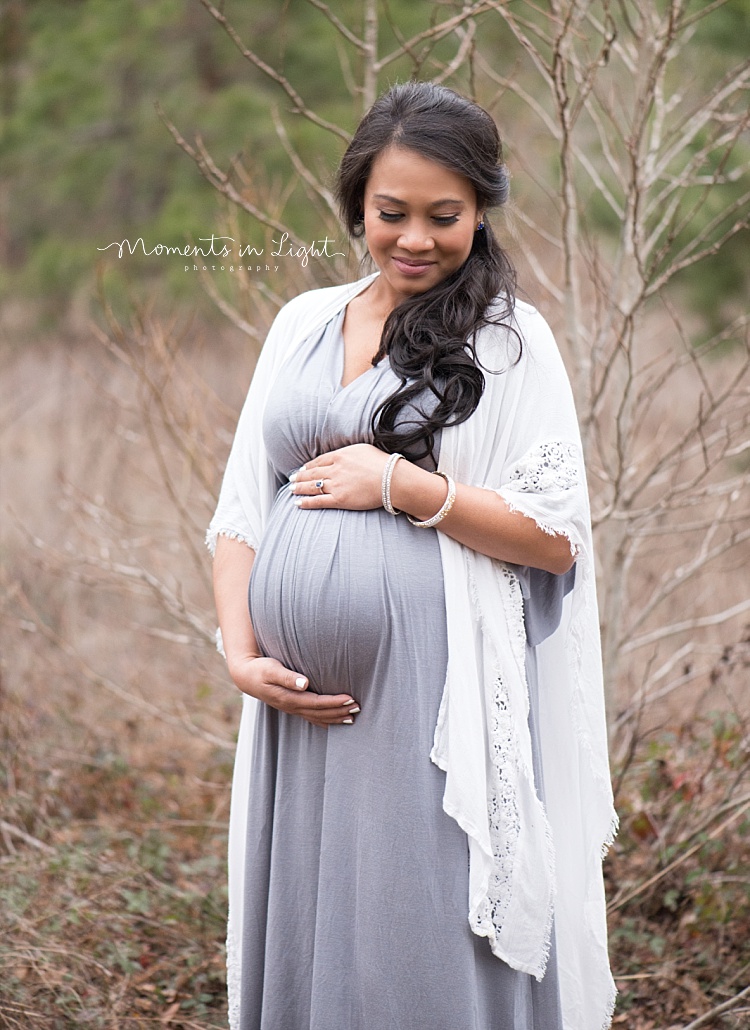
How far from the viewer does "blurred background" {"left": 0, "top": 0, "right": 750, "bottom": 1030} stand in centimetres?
301

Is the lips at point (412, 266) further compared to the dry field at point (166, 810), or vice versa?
Answer: the dry field at point (166, 810)

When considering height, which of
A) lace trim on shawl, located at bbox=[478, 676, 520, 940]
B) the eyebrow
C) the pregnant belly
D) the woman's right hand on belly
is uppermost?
the eyebrow

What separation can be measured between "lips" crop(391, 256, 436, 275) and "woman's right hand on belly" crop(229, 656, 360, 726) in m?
0.77

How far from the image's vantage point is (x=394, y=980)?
6.50ft

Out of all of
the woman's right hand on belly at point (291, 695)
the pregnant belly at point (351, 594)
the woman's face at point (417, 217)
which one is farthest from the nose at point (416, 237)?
the woman's right hand on belly at point (291, 695)

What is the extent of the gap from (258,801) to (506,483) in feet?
2.63

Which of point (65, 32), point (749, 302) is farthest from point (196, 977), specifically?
point (65, 32)

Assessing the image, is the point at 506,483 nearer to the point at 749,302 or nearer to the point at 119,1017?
the point at 119,1017

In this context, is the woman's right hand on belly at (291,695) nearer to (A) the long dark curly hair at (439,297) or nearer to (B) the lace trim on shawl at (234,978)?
(A) the long dark curly hair at (439,297)

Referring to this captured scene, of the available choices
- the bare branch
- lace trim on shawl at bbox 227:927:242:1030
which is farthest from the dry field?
the bare branch

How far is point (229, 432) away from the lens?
4.29 metres

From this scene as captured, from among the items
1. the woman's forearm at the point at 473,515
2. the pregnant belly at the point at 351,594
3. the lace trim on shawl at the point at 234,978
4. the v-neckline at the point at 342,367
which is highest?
the v-neckline at the point at 342,367

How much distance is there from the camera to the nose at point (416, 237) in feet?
6.63

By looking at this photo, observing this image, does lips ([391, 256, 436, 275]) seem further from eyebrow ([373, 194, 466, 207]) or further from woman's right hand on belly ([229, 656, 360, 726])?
woman's right hand on belly ([229, 656, 360, 726])
